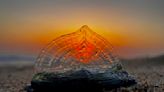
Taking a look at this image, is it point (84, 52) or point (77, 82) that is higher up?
point (84, 52)

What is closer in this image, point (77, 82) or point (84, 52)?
point (77, 82)

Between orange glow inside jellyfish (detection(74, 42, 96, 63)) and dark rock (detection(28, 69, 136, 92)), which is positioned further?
orange glow inside jellyfish (detection(74, 42, 96, 63))

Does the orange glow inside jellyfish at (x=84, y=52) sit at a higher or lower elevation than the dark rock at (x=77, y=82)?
higher

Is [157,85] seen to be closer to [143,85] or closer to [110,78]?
[143,85]

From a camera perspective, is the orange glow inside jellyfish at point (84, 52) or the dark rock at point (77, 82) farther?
the orange glow inside jellyfish at point (84, 52)

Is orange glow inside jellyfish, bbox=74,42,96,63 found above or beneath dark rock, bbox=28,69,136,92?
above
